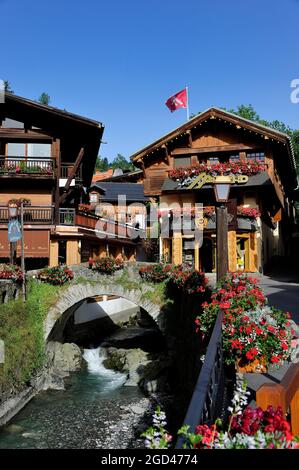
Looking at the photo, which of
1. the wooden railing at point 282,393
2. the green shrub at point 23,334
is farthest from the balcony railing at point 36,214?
the wooden railing at point 282,393

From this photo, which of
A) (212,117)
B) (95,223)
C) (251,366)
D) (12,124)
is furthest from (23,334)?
(212,117)

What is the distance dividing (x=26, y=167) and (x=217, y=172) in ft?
37.0

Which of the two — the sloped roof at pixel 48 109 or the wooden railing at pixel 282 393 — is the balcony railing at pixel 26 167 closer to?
the sloped roof at pixel 48 109

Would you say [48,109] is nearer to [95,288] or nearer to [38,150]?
[38,150]

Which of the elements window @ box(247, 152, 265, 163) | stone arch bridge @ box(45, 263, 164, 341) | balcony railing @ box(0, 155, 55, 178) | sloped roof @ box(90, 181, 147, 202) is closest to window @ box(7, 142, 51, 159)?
balcony railing @ box(0, 155, 55, 178)

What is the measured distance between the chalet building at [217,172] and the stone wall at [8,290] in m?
11.0

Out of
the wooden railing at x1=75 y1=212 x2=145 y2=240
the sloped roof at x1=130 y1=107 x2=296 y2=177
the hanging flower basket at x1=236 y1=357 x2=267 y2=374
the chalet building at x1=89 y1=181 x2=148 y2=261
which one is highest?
the sloped roof at x1=130 y1=107 x2=296 y2=177

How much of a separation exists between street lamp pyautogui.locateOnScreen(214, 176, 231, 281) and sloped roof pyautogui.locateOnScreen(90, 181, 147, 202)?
33326mm

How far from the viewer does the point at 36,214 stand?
23312mm

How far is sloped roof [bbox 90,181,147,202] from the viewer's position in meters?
42.2

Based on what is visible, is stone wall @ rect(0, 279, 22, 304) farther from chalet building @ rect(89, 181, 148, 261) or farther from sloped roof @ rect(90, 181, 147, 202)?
sloped roof @ rect(90, 181, 147, 202)

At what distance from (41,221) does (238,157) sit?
13.0 m

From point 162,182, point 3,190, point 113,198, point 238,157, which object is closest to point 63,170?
point 3,190
